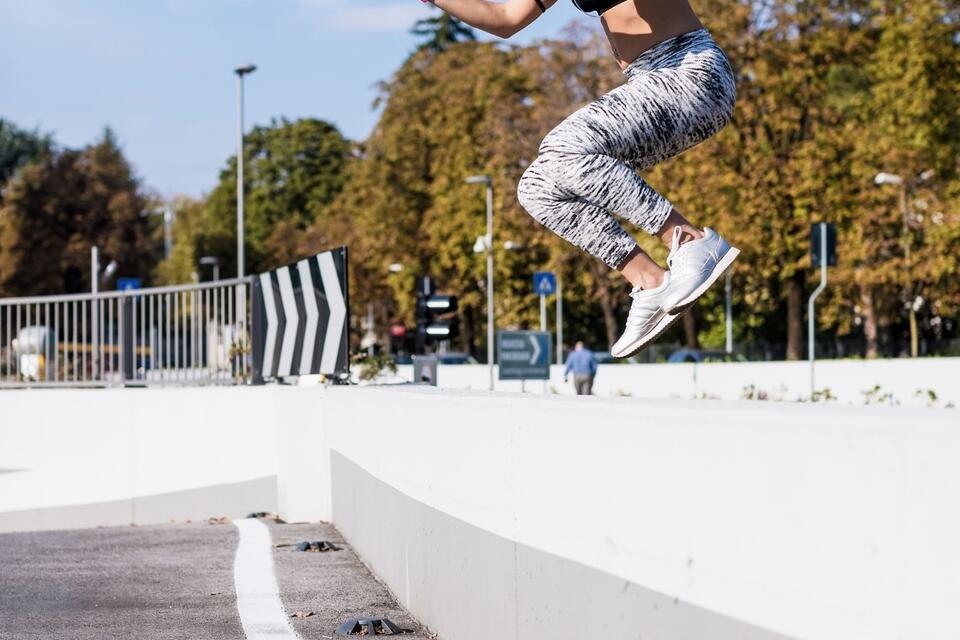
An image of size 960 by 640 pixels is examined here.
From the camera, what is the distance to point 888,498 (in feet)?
8.71

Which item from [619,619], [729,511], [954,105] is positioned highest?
[954,105]

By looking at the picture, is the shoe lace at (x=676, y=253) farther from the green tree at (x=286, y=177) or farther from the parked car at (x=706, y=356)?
the green tree at (x=286, y=177)

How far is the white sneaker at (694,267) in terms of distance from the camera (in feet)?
15.4

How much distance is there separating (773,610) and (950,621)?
590 mm

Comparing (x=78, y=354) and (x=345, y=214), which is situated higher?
(x=345, y=214)

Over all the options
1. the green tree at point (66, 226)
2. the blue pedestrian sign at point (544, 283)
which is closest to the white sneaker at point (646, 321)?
the blue pedestrian sign at point (544, 283)

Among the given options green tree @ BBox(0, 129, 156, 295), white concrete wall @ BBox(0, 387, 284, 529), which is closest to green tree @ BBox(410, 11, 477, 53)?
green tree @ BBox(0, 129, 156, 295)

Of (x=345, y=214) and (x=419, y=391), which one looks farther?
(x=345, y=214)

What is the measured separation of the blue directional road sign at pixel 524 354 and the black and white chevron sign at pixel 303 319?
836 inches

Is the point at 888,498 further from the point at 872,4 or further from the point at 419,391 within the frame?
the point at 872,4

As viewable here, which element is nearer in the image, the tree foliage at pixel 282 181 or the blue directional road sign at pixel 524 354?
the blue directional road sign at pixel 524 354

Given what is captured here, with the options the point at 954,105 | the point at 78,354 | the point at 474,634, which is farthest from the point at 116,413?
the point at 954,105

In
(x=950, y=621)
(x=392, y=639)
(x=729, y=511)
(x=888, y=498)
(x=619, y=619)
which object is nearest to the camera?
(x=950, y=621)

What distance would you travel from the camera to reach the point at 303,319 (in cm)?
1269
